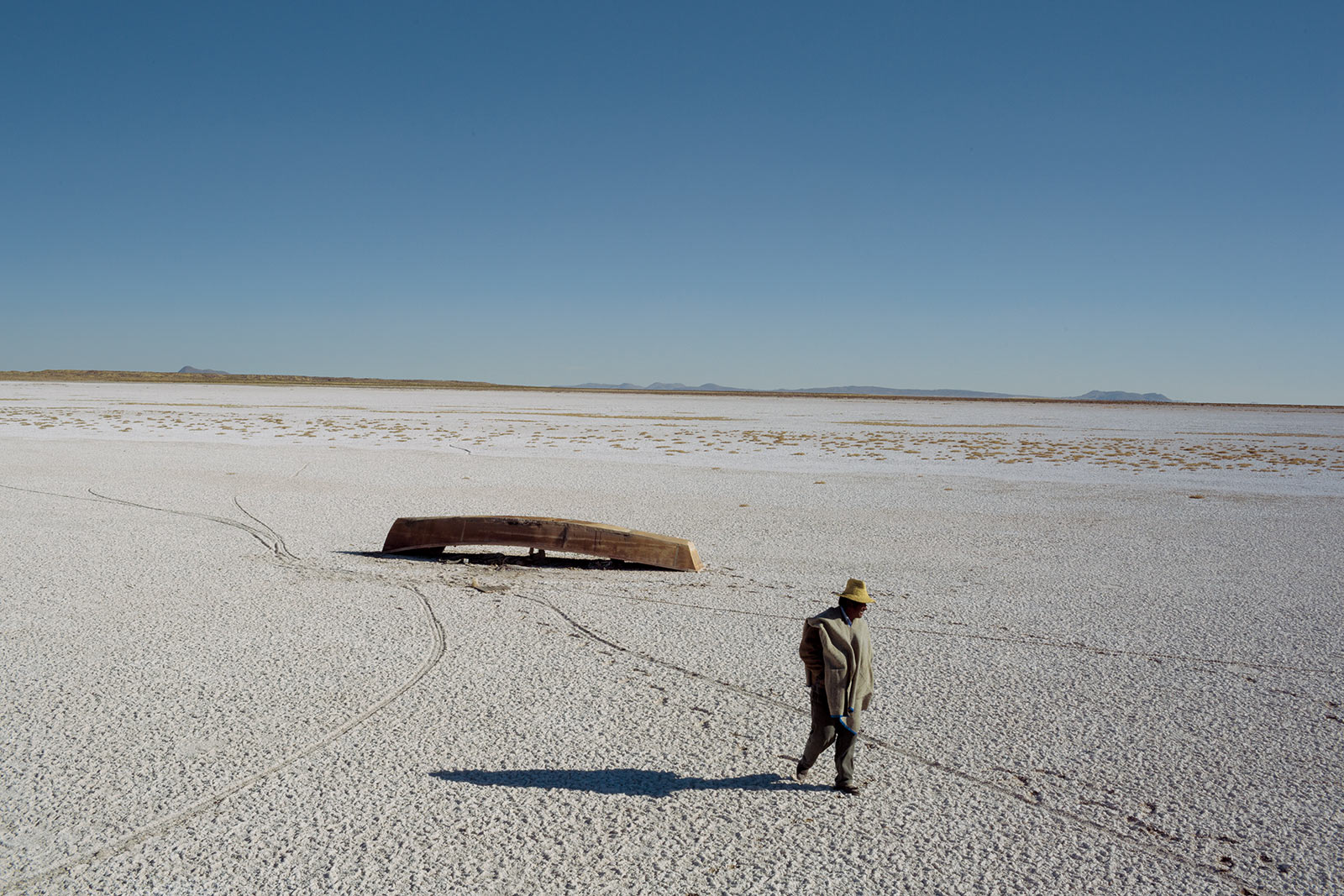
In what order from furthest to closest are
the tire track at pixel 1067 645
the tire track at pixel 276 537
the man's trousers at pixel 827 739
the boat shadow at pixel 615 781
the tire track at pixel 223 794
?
the tire track at pixel 276 537 → the tire track at pixel 1067 645 → the boat shadow at pixel 615 781 → the man's trousers at pixel 827 739 → the tire track at pixel 223 794

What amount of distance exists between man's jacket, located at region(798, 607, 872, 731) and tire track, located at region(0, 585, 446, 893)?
233 cm

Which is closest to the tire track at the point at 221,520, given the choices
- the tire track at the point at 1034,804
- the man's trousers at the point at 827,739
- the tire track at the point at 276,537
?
the tire track at the point at 276,537

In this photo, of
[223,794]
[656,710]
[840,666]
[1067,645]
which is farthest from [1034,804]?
[223,794]

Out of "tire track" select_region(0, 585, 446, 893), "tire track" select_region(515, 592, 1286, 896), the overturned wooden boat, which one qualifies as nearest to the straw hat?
"tire track" select_region(515, 592, 1286, 896)

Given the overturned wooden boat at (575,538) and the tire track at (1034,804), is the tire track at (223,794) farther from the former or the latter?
the overturned wooden boat at (575,538)

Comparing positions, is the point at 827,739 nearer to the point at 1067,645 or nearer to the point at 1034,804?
the point at 1034,804

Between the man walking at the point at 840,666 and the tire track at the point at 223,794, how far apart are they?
230 centimetres

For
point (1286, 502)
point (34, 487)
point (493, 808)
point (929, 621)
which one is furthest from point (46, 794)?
point (1286, 502)

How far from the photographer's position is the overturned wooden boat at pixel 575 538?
8.48 meters

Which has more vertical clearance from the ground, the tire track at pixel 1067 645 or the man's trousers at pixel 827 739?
the man's trousers at pixel 827 739

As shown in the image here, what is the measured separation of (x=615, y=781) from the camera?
13.6 feet

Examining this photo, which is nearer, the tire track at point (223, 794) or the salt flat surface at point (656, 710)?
the tire track at point (223, 794)

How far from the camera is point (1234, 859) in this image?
3578mm

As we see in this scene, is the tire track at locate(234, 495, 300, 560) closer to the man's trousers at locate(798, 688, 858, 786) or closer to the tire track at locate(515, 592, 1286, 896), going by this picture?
the tire track at locate(515, 592, 1286, 896)
